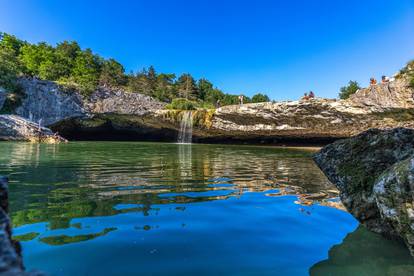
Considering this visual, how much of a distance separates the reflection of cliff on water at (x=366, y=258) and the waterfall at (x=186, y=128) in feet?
93.2

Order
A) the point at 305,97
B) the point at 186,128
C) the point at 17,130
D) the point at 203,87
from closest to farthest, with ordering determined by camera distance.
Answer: the point at 305,97 < the point at 17,130 < the point at 186,128 < the point at 203,87

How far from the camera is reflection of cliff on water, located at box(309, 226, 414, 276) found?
298 cm

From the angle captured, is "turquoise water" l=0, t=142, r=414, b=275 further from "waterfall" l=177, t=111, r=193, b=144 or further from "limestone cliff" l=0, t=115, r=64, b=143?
"waterfall" l=177, t=111, r=193, b=144

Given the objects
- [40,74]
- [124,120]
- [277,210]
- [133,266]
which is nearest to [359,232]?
[277,210]

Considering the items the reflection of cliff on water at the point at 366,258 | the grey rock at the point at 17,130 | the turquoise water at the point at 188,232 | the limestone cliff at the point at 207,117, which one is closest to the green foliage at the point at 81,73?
the limestone cliff at the point at 207,117

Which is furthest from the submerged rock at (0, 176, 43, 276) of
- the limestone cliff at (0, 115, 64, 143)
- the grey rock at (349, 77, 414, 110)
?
the limestone cliff at (0, 115, 64, 143)

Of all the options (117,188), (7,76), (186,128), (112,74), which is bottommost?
(117,188)

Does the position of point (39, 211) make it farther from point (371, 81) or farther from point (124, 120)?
point (124, 120)

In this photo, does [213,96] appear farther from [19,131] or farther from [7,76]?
[19,131]

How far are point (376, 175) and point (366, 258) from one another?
4.24 ft

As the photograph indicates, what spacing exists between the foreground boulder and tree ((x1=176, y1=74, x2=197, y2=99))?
57608 millimetres

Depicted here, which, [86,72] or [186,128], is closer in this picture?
[186,128]

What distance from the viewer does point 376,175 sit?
4.18 metres

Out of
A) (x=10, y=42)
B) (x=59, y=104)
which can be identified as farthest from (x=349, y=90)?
(x=10, y=42)
